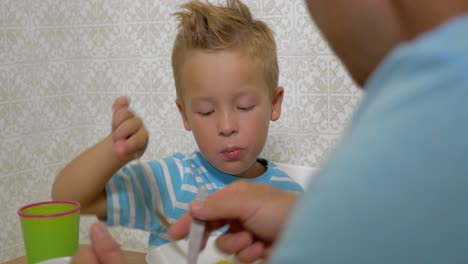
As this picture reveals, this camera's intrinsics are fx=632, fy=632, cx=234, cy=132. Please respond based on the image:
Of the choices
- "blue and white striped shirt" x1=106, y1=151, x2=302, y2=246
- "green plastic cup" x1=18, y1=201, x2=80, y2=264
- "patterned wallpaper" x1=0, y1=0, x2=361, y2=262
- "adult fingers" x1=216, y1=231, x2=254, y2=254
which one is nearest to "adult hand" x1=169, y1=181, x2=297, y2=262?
"adult fingers" x1=216, y1=231, x2=254, y2=254

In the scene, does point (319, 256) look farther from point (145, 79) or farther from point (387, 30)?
point (145, 79)

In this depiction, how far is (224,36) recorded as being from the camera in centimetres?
138

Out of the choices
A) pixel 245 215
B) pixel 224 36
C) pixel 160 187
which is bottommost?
pixel 160 187

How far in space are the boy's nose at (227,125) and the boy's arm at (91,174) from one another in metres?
0.23

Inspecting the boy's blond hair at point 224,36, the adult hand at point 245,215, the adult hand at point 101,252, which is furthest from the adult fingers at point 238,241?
the boy's blond hair at point 224,36

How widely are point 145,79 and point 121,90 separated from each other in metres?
0.12

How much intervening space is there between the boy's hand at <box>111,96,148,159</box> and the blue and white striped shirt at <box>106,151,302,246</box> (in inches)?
7.1

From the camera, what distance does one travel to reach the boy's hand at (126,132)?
108 cm

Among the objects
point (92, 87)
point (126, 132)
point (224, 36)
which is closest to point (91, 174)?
point (126, 132)

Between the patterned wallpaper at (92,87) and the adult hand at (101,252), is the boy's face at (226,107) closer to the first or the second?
the patterned wallpaper at (92,87)

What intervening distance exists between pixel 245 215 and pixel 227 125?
0.53m

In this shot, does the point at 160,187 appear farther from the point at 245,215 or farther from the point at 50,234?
the point at 245,215

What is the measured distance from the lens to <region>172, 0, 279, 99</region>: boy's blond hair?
138 cm

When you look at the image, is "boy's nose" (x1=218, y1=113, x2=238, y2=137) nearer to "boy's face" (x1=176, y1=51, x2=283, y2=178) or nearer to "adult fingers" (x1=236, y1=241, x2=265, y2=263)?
"boy's face" (x1=176, y1=51, x2=283, y2=178)
